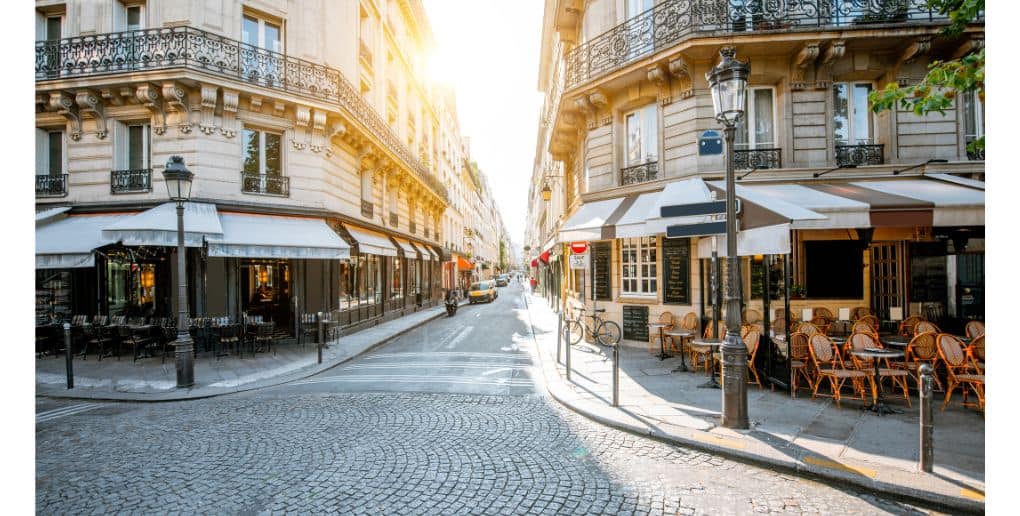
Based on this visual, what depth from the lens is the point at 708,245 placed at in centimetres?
952

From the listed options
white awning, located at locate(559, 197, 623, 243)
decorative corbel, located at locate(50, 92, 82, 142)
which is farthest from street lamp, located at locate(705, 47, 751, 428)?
decorative corbel, located at locate(50, 92, 82, 142)

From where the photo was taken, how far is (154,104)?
11914mm

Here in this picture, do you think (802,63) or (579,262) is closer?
(802,63)

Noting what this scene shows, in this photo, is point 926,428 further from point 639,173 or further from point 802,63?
point 802,63

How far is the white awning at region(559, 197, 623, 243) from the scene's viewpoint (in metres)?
9.76

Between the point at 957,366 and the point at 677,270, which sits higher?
the point at 677,270

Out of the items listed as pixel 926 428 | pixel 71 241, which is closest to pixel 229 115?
pixel 71 241

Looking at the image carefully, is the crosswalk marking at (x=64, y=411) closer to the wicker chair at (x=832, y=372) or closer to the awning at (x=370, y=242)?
the awning at (x=370, y=242)

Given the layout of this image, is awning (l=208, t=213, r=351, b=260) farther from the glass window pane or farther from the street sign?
the street sign

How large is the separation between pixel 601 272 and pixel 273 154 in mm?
10731

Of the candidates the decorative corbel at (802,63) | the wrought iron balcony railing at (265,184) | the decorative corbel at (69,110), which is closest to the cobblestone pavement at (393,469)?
the wrought iron balcony railing at (265,184)

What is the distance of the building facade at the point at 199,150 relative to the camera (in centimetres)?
1173
